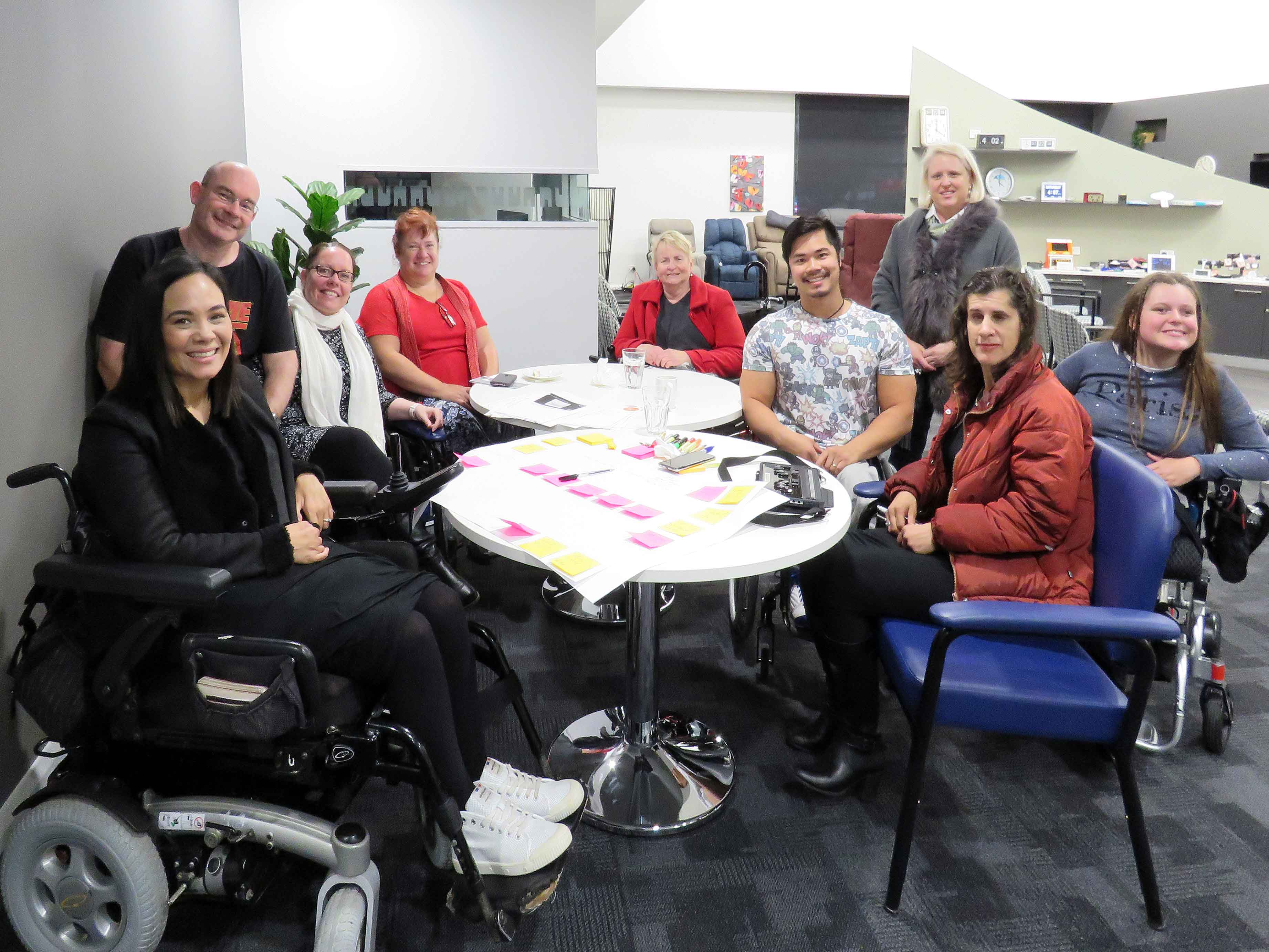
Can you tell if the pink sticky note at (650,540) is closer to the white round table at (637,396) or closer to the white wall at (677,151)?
the white round table at (637,396)

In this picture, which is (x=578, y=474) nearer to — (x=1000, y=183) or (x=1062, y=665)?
(x=1062, y=665)

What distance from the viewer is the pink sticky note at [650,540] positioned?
158 cm

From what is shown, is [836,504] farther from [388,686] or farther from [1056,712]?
[388,686]

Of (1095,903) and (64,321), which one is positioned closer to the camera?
(1095,903)

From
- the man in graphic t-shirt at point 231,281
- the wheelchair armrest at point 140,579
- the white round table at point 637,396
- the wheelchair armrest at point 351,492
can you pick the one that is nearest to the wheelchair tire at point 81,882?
the wheelchair armrest at point 140,579

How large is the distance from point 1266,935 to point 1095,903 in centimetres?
28

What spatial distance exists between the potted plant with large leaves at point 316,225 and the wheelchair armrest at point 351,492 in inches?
76.0

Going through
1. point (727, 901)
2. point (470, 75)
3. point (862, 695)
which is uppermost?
point (470, 75)

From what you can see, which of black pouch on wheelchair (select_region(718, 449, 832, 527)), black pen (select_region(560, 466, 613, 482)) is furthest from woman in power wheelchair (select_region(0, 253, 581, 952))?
black pouch on wheelchair (select_region(718, 449, 832, 527))

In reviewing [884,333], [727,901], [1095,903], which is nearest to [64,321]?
[727,901]

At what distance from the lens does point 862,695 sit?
1.97 m

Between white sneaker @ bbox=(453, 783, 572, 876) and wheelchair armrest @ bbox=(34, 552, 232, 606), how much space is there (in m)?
0.59

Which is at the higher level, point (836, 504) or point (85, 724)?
point (836, 504)

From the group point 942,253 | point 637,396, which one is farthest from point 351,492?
point 942,253
